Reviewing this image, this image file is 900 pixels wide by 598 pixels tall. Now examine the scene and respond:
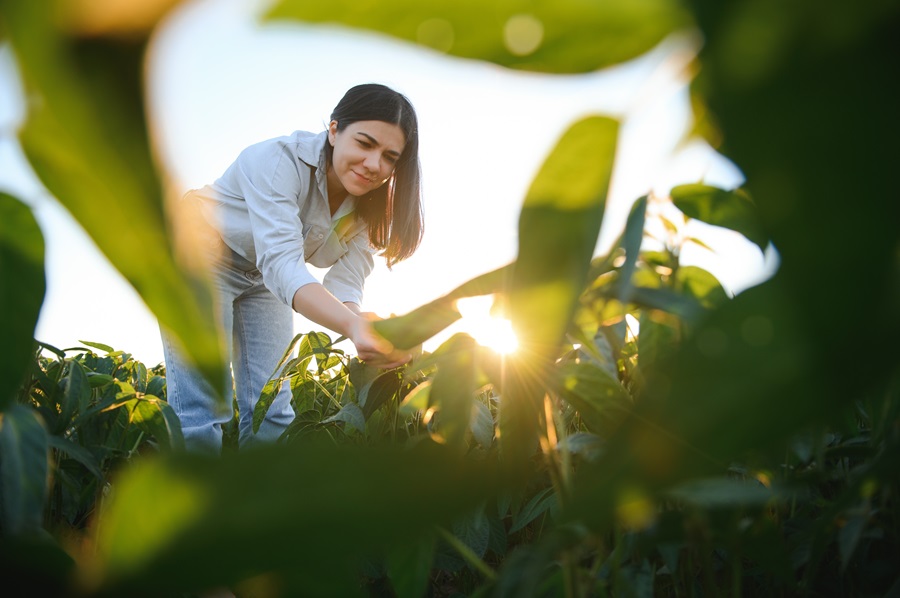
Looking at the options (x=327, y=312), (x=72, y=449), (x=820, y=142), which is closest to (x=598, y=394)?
(x=820, y=142)

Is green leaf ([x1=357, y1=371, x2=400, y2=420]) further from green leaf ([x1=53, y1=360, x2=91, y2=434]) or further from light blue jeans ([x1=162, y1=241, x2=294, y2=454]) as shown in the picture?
light blue jeans ([x1=162, y1=241, x2=294, y2=454])

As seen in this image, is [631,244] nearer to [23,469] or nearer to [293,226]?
[23,469]

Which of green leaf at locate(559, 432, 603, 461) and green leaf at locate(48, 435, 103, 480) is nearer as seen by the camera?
green leaf at locate(559, 432, 603, 461)

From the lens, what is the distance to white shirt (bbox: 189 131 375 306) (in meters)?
2.18

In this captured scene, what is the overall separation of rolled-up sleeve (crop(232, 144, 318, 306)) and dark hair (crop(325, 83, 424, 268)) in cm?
36

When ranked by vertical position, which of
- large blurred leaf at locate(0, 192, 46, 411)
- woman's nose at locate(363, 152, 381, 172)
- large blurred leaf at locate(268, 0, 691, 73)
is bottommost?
large blurred leaf at locate(0, 192, 46, 411)

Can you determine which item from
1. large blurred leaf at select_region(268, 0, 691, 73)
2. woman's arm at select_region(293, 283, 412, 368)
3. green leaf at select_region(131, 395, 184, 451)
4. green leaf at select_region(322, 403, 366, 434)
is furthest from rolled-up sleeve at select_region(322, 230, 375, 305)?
large blurred leaf at select_region(268, 0, 691, 73)

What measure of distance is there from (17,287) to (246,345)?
110 inches

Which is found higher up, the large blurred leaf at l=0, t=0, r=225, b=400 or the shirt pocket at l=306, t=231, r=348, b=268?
the large blurred leaf at l=0, t=0, r=225, b=400

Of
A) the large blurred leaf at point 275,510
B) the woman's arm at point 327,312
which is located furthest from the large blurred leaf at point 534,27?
the woman's arm at point 327,312

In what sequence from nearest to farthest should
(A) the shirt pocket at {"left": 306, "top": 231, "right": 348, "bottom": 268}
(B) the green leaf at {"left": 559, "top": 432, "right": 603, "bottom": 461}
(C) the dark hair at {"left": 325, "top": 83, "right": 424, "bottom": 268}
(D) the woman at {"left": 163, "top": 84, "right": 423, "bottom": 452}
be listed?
(B) the green leaf at {"left": 559, "top": 432, "right": 603, "bottom": 461}
(D) the woman at {"left": 163, "top": 84, "right": 423, "bottom": 452}
(C) the dark hair at {"left": 325, "top": 83, "right": 424, "bottom": 268}
(A) the shirt pocket at {"left": 306, "top": 231, "right": 348, "bottom": 268}

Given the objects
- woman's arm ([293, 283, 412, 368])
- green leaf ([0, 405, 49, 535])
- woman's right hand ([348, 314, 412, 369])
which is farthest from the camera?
woman's arm ([293, 283, 412, 368])

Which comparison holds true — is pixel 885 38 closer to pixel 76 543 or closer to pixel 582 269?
pixel 582 269

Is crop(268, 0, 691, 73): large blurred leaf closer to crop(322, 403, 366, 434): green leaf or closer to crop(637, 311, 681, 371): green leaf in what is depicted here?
crop(637, 311, 681, 371): green leaf
